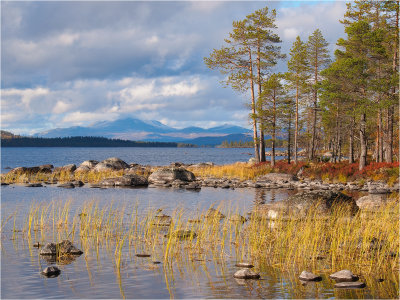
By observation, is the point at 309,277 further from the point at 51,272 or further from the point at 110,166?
the point at 110,166

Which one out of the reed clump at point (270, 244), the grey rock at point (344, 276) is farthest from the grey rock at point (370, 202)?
the grey rock at point (344, 276)

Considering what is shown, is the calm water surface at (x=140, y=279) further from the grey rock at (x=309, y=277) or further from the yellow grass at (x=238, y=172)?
the yellow grass at (x=238, y=172)

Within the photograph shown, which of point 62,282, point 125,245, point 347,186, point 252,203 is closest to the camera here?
point 62,282

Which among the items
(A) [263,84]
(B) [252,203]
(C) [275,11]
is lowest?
(B) [252,203]

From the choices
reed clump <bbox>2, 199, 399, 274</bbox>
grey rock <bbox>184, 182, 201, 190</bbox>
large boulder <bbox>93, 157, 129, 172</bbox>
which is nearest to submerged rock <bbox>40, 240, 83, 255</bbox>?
reed clump <bbox>2, 199, 399, 274</bbox>

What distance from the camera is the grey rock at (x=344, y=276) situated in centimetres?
951

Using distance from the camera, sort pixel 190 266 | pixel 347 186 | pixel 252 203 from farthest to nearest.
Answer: pixel 347 186
pixel 252 203
pixel 190 266

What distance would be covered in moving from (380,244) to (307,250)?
2.06 m

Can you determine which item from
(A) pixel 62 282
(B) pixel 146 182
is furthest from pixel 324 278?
(B) pixel 146 182

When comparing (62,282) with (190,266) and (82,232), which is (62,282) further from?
(82,232)

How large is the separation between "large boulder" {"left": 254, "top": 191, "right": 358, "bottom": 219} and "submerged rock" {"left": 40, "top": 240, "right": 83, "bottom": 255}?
25.5ft

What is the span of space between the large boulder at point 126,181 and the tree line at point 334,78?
1564 cm

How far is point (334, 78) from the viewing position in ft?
133

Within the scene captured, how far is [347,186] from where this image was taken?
105 ft
